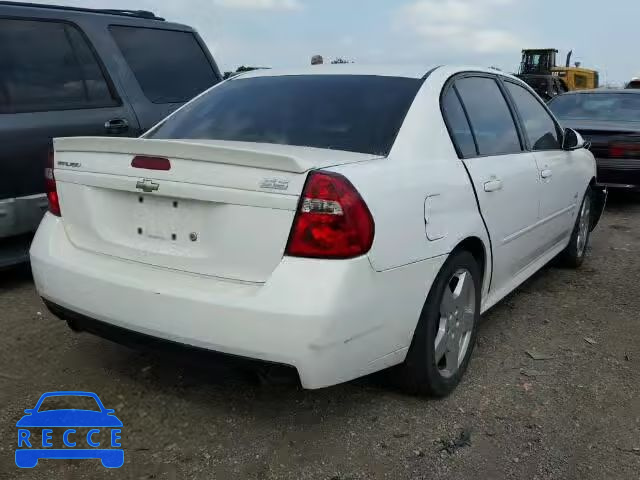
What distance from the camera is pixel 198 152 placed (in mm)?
2359

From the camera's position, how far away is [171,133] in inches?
126

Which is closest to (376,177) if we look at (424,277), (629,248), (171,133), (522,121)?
(424,277)

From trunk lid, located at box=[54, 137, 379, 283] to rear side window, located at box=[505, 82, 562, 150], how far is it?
186 cm

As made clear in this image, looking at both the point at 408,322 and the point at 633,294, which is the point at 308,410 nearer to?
the point at 408,322

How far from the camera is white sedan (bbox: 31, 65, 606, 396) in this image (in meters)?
2.22

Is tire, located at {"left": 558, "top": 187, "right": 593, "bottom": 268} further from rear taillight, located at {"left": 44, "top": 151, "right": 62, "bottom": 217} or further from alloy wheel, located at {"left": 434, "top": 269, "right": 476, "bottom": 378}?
rear taillight, located at {"left": 44, "top": 151, "right": 62, "bottom": 217}

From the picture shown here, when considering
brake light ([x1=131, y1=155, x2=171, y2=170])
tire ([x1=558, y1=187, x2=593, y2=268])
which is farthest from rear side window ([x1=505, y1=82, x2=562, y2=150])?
brake light ([x1=131, y1=155, x2=171, y2=170])

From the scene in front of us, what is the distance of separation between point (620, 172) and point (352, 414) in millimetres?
5759

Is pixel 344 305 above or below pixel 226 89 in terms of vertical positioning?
below

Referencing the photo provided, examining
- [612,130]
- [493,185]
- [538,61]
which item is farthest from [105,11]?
[538,61]

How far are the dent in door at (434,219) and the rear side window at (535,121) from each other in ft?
5.17

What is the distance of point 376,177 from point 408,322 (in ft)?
1.93

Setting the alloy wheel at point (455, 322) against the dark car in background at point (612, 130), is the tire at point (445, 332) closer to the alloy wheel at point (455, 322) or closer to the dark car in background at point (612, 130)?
the alloy wheel at point (455, 322)

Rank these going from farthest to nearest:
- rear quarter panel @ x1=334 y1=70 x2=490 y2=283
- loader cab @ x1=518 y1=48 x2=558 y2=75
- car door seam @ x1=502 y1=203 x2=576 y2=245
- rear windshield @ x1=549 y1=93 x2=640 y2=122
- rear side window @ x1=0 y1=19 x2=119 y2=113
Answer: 1. loader cab @ x1=518 y1=48 x2=558 y2=75
2. rear windshield @ x1=549 y1=93 x2=640 y2=122
3. rear side window @ x1=0 y1=19 x2=119 y2=113
4. car door seam @ x1=502 y1=203 x2=576 y2=245
5. rear quarter panel @ x1=334 y1=70 x2=490 y2=283
